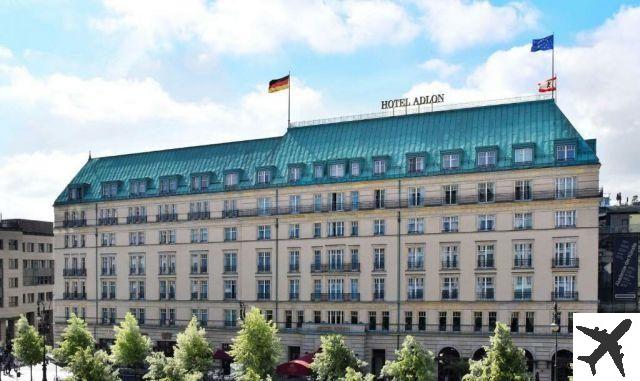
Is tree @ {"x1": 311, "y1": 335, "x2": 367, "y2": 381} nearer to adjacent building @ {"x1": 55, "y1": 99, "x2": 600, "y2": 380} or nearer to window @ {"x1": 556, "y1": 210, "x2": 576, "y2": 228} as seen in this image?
adjacent building @ {"x1": 55, "y1": 99, "x2": 600, "y2": 380}

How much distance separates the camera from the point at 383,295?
230 feet

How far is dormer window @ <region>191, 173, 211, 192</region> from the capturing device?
81.8 meters

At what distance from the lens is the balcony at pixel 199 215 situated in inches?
3177

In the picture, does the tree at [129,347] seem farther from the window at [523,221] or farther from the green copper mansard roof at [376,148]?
the window at [523,221]

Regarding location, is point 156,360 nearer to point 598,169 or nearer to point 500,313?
point 500,313

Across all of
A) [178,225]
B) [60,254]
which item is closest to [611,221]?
[178,225]

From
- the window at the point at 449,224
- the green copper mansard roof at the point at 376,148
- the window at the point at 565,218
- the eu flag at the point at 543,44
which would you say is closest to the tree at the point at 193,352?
the green copper mansard roof at the point at 376,148

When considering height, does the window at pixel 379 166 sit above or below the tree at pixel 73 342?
above

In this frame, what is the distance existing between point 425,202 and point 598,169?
54.7 feet

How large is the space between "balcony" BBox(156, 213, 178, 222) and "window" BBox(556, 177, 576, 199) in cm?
4472

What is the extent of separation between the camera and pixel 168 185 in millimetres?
84375

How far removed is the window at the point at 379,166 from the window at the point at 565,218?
18111 millimetres

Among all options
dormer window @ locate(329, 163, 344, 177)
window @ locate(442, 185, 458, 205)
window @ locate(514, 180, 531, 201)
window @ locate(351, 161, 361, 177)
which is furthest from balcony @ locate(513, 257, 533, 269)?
dormer window @ locate(329, 163, 344, 177)

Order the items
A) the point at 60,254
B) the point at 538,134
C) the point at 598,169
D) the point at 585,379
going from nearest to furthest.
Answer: the point at 585,379 → the point at 598,169 → the point at 538,134 → the point at 60,254
